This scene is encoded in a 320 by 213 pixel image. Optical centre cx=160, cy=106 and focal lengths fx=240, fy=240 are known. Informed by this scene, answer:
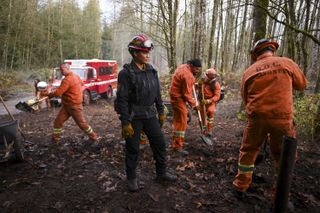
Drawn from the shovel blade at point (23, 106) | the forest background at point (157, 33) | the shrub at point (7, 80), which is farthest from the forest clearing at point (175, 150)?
the shrub at point (7, 80)

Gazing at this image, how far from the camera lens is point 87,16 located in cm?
3375

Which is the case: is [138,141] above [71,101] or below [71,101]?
below

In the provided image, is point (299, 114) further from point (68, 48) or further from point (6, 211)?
point (68, 48)

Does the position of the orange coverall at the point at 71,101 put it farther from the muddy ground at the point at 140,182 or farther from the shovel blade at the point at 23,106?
the shovel blade at the point at 23,106

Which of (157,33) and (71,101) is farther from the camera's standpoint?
(157,33)

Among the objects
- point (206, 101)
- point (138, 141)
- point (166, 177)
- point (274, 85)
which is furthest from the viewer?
point (206, 101)

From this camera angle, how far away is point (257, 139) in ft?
10.3

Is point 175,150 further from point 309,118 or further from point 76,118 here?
point 309,118

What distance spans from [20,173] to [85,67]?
32.0ft

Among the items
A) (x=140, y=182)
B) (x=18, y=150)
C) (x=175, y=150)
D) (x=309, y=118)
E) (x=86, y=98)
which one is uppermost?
(x=309, y=118)

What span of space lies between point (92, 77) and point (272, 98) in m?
12.0

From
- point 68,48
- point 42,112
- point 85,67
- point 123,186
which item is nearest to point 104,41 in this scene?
point 68,48

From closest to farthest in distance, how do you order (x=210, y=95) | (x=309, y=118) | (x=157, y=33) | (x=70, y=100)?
(x=309, y=118)
(x=70, y=100)
(x=210, y=95)
(x=157, y=33)

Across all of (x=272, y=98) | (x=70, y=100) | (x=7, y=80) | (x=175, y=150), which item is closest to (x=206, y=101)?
(x=175, y=150)
